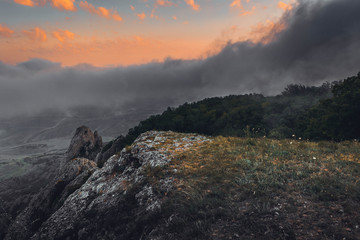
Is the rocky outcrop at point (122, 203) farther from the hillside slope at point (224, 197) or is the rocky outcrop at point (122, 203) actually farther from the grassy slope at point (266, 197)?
the grassy slope at point (266, 197)

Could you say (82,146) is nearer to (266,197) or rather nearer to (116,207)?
(116,207)

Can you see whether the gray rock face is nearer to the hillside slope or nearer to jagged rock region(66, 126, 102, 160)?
the hillside slope

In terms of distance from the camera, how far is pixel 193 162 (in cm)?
888

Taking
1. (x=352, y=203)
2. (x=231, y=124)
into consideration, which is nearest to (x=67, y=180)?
(x=352, y=203)

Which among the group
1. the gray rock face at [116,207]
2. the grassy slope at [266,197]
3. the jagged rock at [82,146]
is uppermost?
the grassy slope at [266,197]

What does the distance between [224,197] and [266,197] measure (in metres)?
1.25

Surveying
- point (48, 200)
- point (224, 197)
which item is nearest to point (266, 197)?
point (224, 197)

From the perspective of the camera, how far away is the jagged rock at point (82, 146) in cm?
5800

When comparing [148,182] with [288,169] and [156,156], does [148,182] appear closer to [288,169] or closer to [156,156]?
[156,156]

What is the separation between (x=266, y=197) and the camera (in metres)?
5.45

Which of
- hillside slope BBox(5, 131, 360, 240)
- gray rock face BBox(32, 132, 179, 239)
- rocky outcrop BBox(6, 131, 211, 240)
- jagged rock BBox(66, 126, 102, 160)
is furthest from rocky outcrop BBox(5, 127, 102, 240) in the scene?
jagged rock BBox(66, 126, 102, 160)

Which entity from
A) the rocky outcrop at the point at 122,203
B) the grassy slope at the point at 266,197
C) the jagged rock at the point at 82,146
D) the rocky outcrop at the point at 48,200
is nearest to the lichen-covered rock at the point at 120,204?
the rocky outcrop at the point at 122,203

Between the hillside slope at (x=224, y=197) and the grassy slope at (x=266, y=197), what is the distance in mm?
23

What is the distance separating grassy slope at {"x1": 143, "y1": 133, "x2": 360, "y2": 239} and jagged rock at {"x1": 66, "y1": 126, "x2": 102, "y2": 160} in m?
59.6
